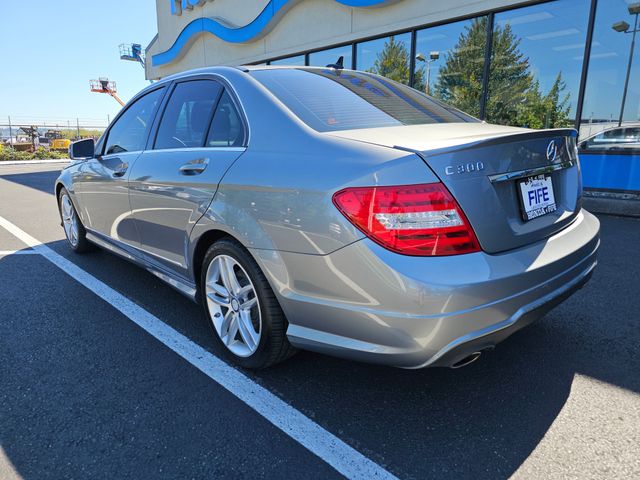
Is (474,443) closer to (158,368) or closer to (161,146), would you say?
(158,368)

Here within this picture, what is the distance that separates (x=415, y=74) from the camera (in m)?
9.52

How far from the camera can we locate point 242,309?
247cm

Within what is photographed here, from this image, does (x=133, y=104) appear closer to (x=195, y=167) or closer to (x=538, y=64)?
(x=195, y=167)

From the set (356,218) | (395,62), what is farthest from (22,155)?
(356,218)

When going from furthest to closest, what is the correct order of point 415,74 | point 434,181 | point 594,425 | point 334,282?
1. point 415,74
2. point 594,425
3. point 334,282
4. point 434,181

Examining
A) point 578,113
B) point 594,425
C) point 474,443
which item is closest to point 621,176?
point 578,113

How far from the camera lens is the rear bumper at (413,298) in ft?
5.55

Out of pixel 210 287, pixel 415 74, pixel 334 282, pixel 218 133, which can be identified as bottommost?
pixel 210 287

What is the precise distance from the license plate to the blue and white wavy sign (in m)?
8.21

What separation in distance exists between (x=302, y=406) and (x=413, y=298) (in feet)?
2.90

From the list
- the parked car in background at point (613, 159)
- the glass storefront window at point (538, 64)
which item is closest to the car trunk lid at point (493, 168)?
the parked car in background at point (613, 159)

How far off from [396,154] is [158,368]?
178 cm

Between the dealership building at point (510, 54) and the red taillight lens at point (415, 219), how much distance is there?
21.6 feet

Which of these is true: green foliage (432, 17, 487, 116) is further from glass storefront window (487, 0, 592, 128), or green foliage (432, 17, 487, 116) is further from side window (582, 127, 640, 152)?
side window (582, 127, 640, 152)
